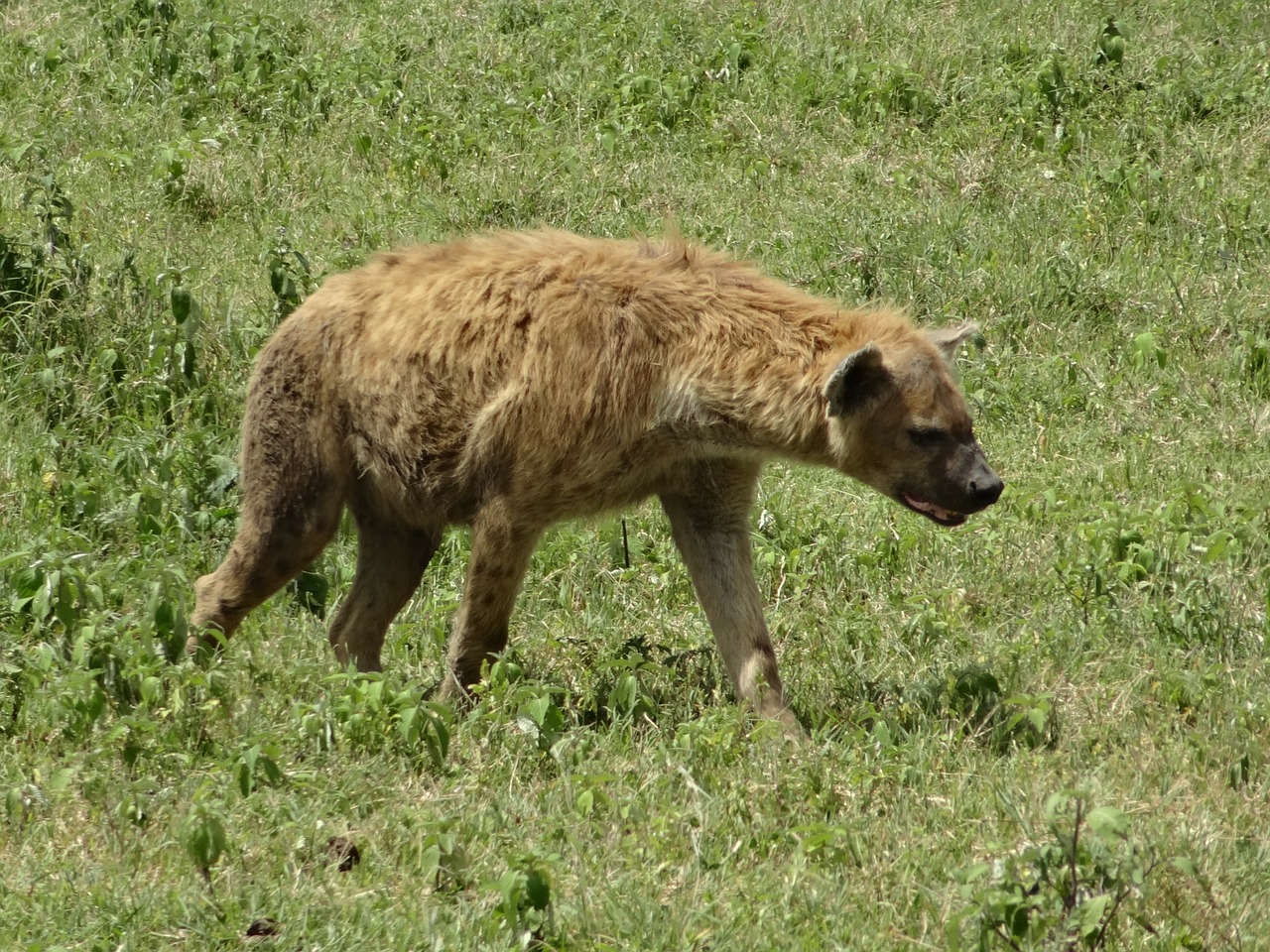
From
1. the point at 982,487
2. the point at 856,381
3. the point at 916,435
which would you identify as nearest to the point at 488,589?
the point at 856,381

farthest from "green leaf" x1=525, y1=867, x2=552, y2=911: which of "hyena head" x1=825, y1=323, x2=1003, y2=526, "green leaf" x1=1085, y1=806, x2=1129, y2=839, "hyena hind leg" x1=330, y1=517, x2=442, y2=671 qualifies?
"hyena hind leg" x1=330, y1=517, x2=442, y2=671

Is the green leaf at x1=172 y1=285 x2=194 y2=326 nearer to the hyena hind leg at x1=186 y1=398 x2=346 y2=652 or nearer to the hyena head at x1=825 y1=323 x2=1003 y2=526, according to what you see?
the hyena hind leg at x1=186 y1=398 x2=346 y2=652

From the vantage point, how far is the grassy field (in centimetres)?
419

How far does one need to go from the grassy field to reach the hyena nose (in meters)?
0.51

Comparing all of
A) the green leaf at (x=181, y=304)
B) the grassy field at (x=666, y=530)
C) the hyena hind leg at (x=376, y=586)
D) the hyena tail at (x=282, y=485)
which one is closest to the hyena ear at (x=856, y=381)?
the grassy field at (x=666, y=530)

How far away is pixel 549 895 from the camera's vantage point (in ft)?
12.9

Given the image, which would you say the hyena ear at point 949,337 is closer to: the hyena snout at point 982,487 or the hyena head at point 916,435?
the hyena head at point 916,435

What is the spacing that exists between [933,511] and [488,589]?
1371 mm

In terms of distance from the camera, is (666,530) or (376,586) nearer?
(376,586)

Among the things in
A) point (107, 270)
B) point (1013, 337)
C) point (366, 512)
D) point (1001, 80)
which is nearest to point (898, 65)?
point (1001, 80)

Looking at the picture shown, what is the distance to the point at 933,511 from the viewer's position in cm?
551

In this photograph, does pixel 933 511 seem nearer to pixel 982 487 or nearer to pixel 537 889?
pixel 982 487

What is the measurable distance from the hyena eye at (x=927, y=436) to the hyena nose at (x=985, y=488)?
0.53 feet

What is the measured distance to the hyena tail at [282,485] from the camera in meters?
5.55
